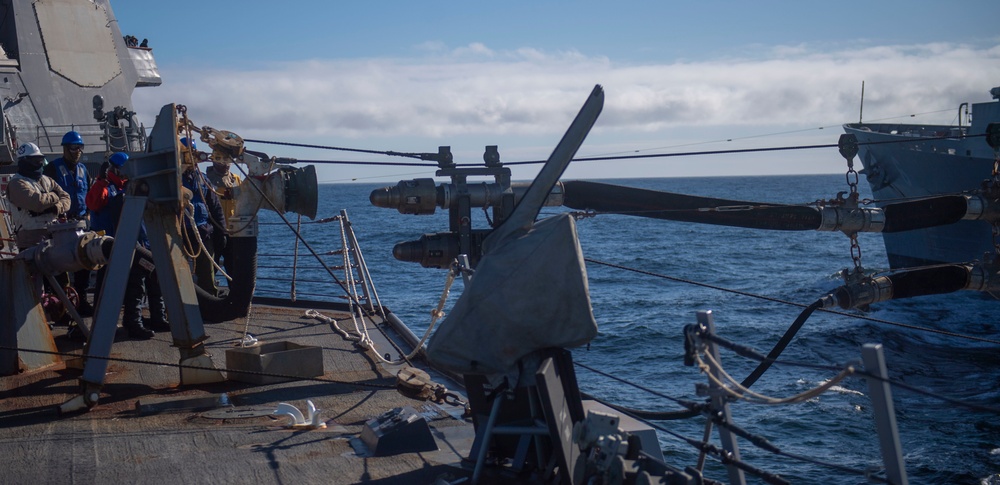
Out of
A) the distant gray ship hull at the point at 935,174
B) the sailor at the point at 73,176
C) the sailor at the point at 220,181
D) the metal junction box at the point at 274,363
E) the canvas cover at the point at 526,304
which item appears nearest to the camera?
the canvas cover at the point at 526,304

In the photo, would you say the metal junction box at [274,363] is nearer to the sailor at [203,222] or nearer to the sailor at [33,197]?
the sailor at [203,222]

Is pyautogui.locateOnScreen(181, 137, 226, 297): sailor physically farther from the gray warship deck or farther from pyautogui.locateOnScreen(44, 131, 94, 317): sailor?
the gray warship deck

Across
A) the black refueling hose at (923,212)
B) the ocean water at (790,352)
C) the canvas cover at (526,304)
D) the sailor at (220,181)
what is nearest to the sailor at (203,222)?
the sailor at (220,181)

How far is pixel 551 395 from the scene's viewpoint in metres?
4.36

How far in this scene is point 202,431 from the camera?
6.32m

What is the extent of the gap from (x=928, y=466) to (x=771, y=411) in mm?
2605

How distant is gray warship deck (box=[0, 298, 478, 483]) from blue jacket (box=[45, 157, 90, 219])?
1.88 m

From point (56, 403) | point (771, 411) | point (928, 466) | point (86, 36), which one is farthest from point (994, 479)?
point (86, 36)

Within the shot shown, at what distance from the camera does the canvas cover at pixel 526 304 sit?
15.1 ft

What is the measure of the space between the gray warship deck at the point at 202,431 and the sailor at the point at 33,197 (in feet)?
4.34

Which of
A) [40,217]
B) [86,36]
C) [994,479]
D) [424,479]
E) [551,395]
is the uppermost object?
[86,36]

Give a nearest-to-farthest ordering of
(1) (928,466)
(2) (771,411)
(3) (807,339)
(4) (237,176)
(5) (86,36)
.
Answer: (4) (237,176) → (1) (928,466) → (2) (771,411) → (5) (86,36) → (3) (807,339)

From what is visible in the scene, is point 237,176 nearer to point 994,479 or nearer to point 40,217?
point 40,217

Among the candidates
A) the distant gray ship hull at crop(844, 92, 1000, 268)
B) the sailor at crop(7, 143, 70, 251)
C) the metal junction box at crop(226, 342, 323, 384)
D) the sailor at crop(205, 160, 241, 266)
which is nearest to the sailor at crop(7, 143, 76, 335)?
the sailor at crop(7, 143, 70, 251)
